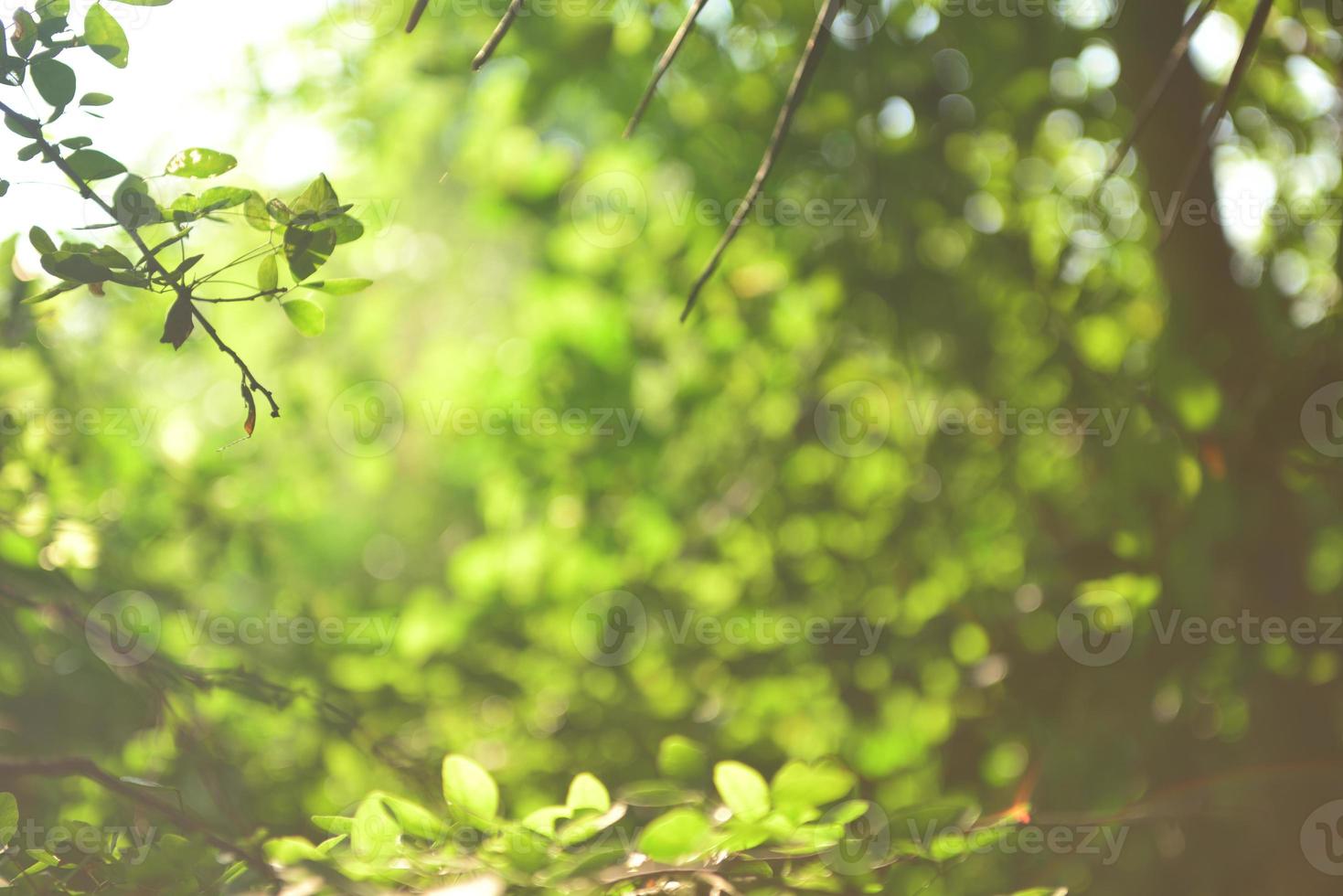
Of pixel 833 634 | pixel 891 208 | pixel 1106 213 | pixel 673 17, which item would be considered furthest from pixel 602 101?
pixel 833 634

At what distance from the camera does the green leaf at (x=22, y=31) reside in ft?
1.43

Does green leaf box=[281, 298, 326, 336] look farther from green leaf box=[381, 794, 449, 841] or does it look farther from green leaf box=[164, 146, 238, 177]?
green leaf box=[381, 794, 449, 841]

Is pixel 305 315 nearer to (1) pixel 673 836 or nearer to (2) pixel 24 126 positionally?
(2) pixel 24 126

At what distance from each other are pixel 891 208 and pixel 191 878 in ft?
3.35

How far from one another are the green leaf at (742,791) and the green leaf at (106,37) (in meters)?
0.48
